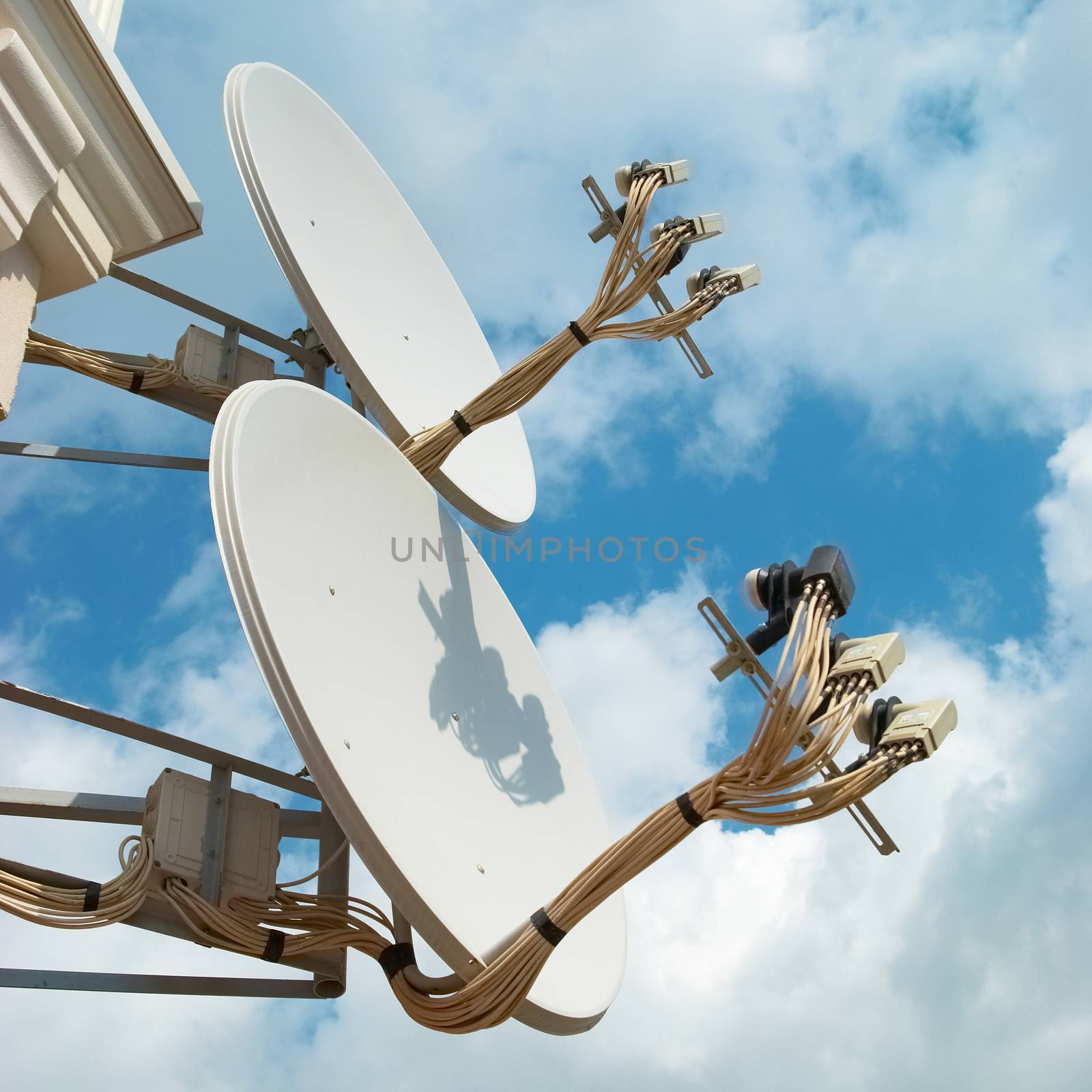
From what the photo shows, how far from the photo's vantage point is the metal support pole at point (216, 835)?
423cm

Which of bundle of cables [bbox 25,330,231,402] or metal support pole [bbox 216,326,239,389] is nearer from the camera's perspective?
bundle of cables [bbox 25,330,231,402]

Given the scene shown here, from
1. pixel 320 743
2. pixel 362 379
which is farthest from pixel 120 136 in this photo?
pixel 362 379

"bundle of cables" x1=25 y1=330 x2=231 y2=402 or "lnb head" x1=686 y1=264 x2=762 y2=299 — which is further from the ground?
"bundle of cables" x1=25 y1=330 x2=231 y2=402

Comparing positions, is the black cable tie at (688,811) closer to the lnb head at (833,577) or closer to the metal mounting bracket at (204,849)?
the lnb head at (833,577)

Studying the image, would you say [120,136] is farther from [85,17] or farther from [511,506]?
[511,506]

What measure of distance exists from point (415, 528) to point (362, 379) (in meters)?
→ 1.02

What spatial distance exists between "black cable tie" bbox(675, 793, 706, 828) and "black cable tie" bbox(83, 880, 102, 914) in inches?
71.7

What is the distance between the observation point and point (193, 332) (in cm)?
654

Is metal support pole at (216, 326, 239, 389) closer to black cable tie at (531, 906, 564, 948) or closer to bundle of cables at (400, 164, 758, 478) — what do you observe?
bundle of cables at (400, 164, 758, 478)

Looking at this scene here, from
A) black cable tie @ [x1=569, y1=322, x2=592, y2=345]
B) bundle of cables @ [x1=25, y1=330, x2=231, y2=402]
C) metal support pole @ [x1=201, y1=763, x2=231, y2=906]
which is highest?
bundle of cables @ [x1=25, y1=330, x2=231, y2=402]

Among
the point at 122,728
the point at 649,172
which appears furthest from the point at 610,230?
the point at 122,728

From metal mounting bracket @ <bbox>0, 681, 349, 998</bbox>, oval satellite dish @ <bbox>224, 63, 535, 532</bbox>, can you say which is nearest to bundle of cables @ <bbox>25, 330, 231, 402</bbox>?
oval satellite dish @ <bbox>224, 63, 535, 532</bbox>

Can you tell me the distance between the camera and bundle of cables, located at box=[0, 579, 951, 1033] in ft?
11.1

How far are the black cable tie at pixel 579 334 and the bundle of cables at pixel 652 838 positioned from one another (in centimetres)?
237
